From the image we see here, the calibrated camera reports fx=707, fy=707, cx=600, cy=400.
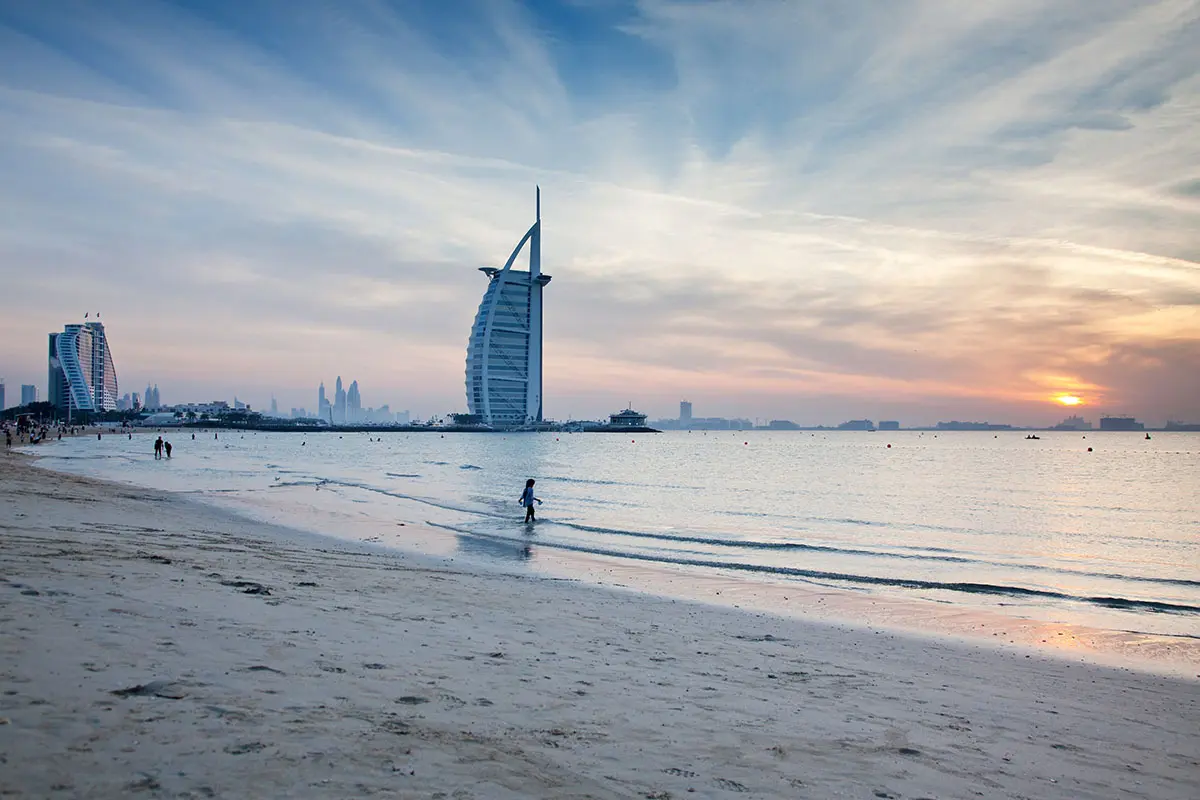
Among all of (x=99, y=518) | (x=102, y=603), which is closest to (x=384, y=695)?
(x=102, y=603)

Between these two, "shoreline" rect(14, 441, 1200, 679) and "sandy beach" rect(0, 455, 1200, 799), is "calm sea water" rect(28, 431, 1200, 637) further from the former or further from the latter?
"sandy beach" rect(0, 455, 1200, 799)

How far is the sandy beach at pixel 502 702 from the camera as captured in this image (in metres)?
4.63

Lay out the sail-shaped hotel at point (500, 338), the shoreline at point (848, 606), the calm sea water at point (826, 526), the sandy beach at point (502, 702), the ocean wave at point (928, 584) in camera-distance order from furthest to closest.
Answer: the sail-shaped hotel at point (500, 338) < the calm sea water at point (826, 526) < the ocean wave at point (928, 584) < the shoreline at point (848, 606) < the sandy beach at point (502, 702)

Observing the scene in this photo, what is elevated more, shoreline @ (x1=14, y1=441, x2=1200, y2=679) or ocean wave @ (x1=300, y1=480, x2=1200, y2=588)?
shoreline @ (x1=14, y1=441, x2=1200, y2=679)

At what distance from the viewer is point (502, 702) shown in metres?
6.34

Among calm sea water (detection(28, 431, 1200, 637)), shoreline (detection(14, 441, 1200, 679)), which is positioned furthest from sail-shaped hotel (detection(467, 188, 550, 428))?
shoreline (detection(14, 441, 1200, 679))

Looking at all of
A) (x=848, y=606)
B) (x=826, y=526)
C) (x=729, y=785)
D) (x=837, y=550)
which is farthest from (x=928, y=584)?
(x=729, y=785)

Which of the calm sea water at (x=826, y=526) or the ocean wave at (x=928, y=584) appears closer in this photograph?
the ocean wave at (x=928, y=584)

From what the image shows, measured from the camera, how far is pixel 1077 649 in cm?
1127

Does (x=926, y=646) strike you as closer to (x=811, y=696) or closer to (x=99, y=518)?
(x=811, y=696)

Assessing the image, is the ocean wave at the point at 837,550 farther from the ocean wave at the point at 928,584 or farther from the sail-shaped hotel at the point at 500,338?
the sail-shaped hotel at the point at 500,338

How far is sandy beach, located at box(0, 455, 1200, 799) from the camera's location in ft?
15.2

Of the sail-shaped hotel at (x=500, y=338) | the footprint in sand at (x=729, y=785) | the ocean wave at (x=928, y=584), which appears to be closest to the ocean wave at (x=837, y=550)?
the ocean wave at (x=928, y=584)

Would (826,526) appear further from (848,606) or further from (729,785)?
(729,785)
